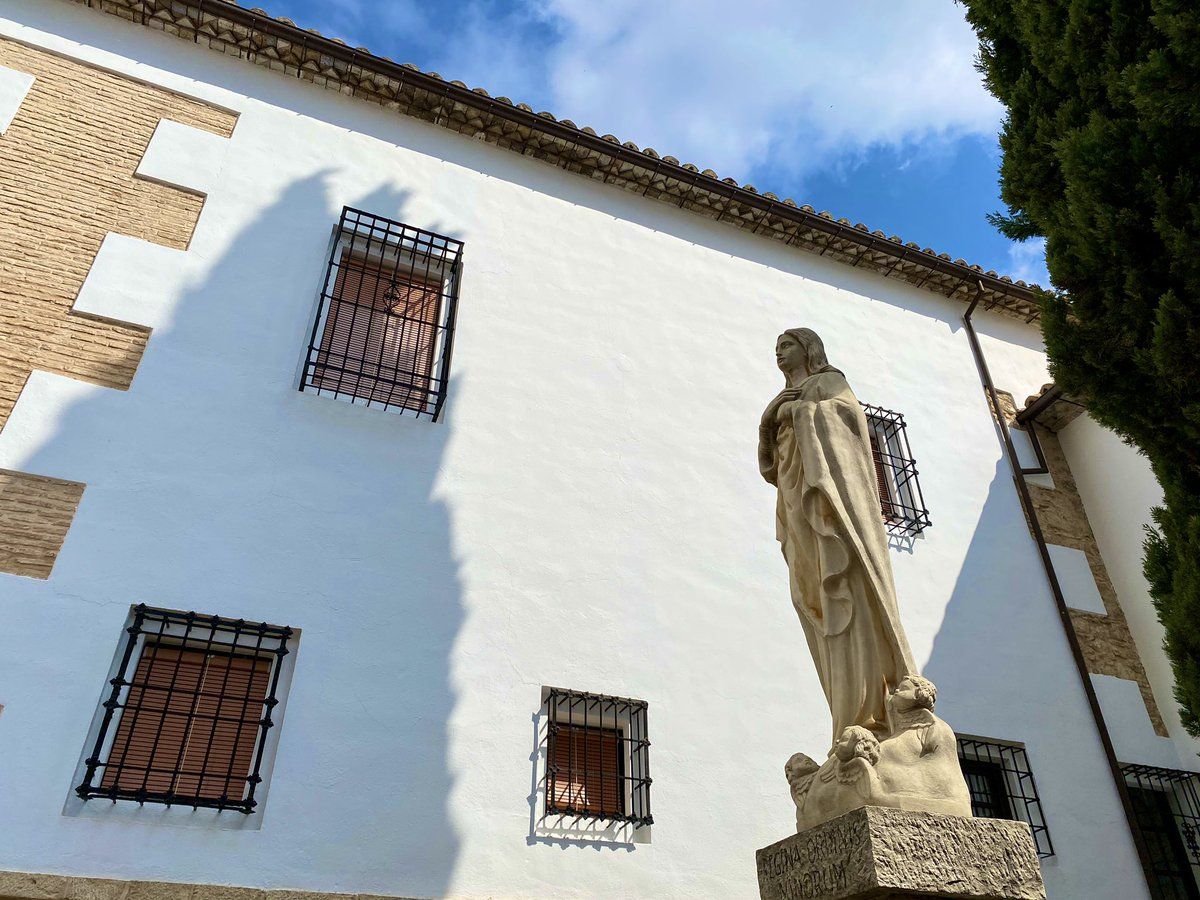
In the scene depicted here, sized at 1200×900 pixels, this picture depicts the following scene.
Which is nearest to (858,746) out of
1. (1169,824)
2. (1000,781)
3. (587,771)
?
(587,771)

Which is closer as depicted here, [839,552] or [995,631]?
[839,552]

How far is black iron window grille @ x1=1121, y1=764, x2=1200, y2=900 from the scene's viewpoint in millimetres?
6617

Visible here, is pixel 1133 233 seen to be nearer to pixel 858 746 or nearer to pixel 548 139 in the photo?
pixel 858 746

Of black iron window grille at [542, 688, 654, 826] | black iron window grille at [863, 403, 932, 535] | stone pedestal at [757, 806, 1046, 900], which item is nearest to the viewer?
stone pedestal at [757, 806, 1046, 900]

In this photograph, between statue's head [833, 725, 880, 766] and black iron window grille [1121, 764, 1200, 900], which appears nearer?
statue's head [833, 725, 880, 766]

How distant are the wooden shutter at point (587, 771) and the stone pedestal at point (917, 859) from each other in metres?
2.51

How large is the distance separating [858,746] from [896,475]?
5317mm

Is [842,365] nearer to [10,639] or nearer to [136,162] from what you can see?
[136,162]

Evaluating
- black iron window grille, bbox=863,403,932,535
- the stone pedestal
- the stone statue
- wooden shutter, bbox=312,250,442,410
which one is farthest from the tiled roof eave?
the stone pedestal

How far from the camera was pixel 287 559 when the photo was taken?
5.18 metres

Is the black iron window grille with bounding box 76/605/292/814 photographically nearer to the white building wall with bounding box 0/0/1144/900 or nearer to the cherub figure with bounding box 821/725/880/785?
the white building wall with bounding box 0/0/1144/900

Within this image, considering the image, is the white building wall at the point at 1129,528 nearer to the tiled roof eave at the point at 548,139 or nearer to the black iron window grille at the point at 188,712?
the tiled roof eave at the point at 548,139

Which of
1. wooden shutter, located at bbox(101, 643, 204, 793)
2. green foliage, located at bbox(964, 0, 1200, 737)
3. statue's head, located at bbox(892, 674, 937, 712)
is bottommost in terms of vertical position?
statue's head, located at bbox(892, 674, 937, 712)

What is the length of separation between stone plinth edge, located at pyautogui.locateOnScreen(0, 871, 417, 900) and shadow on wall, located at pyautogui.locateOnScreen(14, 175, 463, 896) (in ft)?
0.20
